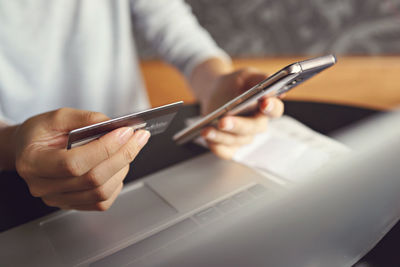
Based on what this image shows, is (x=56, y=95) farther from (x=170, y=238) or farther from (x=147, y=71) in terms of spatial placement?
(x=147, y=71)

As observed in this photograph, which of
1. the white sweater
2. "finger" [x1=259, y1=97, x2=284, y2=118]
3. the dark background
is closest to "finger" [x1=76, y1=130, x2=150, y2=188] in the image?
"finger" [x1=259, y1=97, x2=284, y2=118]

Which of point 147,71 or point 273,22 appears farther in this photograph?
point 147,71

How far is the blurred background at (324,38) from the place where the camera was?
1.48 meters

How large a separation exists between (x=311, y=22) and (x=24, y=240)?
5.54 feet

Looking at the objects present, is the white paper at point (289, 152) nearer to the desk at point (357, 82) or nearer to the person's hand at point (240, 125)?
the person's hand at point (240, 125)

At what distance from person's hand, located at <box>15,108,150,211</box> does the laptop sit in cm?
4

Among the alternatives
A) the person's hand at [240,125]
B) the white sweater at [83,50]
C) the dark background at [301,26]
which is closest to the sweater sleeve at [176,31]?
the white sweater at [83,50]

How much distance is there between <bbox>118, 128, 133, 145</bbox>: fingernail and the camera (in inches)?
13.2

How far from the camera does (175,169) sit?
0.51 m

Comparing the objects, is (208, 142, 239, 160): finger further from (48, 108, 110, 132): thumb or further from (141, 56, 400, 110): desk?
(141, 56, 400, 110): desk

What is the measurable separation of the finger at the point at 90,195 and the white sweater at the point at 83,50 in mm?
452

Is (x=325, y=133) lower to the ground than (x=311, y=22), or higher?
lower

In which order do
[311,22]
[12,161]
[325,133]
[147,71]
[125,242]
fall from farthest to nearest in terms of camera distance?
[147,71], [311,22], [325,133], [12,161], [125,242]

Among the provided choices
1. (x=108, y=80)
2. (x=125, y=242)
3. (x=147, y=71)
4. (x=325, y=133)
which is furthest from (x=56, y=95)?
(x=147, y=71)
